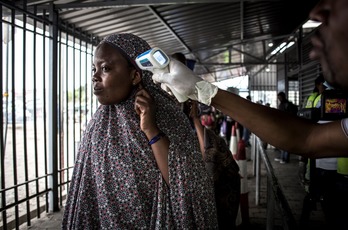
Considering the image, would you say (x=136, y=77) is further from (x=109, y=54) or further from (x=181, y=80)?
(x=181, y=80)

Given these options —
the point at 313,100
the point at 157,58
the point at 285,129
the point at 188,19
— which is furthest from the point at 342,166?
the point at 188,19

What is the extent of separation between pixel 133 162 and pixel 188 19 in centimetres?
491

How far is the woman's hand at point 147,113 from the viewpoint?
1.30 meters

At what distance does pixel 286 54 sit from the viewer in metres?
10.6

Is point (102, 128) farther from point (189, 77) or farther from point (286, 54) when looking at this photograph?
point (286, 54)

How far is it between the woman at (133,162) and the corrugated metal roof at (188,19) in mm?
2187

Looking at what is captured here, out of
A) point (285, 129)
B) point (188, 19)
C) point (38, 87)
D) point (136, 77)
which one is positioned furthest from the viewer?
point (188, 19)

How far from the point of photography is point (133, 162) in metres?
1.29

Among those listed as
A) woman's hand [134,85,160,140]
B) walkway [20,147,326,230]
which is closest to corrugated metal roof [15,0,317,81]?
woman's hand [134,85,160,140]

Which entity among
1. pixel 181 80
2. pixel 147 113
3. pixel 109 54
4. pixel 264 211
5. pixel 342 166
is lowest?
pixel 264 211

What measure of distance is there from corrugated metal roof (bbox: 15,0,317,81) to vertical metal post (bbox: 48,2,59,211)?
0.28 m

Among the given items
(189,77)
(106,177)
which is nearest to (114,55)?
(189,77)

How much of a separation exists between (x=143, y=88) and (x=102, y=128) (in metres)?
0.28

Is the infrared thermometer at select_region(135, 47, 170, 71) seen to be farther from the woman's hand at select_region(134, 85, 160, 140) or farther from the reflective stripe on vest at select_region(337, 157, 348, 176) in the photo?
the reflective stripe on vest at select_region(337, 157, 348, 176)
